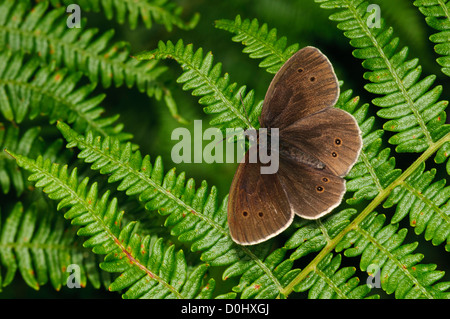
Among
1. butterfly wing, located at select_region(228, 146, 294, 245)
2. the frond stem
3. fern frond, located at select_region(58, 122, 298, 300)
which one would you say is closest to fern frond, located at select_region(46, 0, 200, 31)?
fern frond, located at select_region(58, 122, 298, 300)

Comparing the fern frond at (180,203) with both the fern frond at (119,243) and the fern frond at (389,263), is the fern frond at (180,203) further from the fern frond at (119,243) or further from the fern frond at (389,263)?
the fern frond at (389,263)

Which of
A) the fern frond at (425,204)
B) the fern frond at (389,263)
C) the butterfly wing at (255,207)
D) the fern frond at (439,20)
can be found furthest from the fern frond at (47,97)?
the fern frond at (439,20)

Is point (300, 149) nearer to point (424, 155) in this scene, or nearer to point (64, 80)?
point (424, 155)

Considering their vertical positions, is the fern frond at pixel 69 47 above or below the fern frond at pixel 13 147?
above

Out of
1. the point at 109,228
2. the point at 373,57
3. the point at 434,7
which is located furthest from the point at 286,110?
the point at 109,228

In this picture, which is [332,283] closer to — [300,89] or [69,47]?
[300,89]

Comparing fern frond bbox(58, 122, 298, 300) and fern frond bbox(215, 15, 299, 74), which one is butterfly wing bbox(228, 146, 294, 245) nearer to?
Result: fern frond bbox(58, 122, 298, 300)

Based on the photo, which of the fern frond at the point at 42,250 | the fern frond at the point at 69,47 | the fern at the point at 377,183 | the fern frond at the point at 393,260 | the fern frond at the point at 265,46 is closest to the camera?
the fern frond at the point at 393,260
